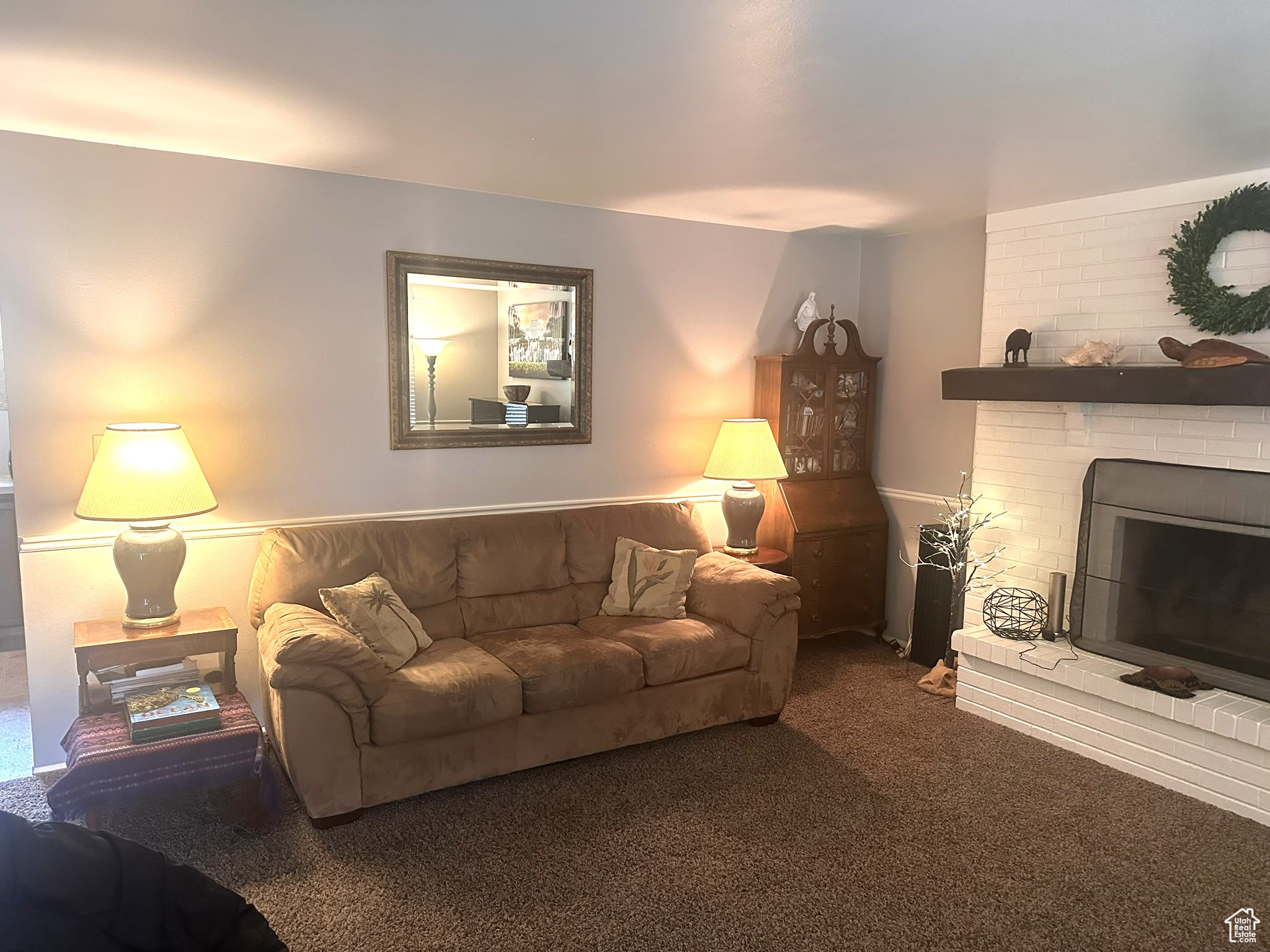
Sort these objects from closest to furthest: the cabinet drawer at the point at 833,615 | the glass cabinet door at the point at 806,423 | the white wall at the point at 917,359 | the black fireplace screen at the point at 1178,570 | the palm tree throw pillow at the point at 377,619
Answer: the palm tree throw pillow at the point at 377,619 < the black fireplace screen at the point at 1178,570 < the white wall at the point at 917,359 < the cabinet drawer at the point at 833,615 < the glass cabinet door at the point at 806,423

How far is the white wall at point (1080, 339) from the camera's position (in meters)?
3.43

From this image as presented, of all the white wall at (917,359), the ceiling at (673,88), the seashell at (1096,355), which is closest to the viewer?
the ceiling at (673,88)

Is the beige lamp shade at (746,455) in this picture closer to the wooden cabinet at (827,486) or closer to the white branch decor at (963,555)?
the wooden cabinet at (827,486)

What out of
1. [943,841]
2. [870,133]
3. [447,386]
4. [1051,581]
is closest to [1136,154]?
[870,133]

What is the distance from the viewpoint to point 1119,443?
379 cm

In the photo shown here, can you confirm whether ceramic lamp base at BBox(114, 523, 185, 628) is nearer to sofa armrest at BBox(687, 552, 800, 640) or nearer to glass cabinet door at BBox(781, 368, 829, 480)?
sofa armrest at BBox(687, 552, 800, 640)

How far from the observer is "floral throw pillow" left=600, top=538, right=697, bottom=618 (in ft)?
13.0

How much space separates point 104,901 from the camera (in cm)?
131

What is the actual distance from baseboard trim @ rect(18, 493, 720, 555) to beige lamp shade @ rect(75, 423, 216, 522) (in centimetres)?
27

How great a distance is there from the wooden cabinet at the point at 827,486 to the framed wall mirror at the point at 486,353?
1.19 metres

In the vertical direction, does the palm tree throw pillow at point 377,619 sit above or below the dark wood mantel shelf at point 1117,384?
below

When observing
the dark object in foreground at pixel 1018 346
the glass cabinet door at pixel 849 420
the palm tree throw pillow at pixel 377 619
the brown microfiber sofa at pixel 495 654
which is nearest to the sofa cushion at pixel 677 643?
the brown microfiber sofa at pixel 495 654

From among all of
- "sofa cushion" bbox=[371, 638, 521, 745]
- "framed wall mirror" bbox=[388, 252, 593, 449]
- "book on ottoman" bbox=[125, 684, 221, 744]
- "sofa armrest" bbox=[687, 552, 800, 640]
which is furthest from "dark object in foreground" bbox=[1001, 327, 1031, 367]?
"book on ottoman" bbox=[125, 684, 221, 744]

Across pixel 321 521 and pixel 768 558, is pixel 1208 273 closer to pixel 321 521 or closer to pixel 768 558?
pixel 768 558
